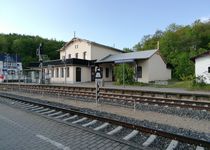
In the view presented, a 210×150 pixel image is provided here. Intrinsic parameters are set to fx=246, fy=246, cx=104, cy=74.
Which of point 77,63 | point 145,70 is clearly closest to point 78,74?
point 77,63

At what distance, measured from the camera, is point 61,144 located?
6.25m

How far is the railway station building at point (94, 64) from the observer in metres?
35.3

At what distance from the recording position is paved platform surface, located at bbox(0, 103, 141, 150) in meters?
6.04

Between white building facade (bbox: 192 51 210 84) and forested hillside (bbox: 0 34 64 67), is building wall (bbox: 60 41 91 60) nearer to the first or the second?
white building facade (bbox: 192 51 210 84)

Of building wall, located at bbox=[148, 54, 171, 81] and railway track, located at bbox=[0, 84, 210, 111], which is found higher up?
building wall, located at bbox=[148, 54, 171, 81]

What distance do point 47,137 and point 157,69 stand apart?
31579 millimetres

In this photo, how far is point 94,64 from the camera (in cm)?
4138

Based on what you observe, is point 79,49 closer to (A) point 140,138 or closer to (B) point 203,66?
(B) point 203,66

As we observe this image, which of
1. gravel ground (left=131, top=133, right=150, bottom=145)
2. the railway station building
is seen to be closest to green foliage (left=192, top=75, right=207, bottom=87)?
the railway station building

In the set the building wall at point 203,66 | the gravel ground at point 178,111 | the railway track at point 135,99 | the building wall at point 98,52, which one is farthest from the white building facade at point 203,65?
the building wall at point 98,52

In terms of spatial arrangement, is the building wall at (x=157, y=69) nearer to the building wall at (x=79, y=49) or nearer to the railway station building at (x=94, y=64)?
the railway station building at (x=94, y=64)

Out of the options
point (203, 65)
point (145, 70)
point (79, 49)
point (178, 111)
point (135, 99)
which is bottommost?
point (178, 111)

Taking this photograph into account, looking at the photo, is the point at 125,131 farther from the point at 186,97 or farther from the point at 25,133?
the point at 186,97

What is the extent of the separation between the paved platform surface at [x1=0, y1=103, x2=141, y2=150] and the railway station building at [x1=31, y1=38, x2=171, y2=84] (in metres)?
23.7
